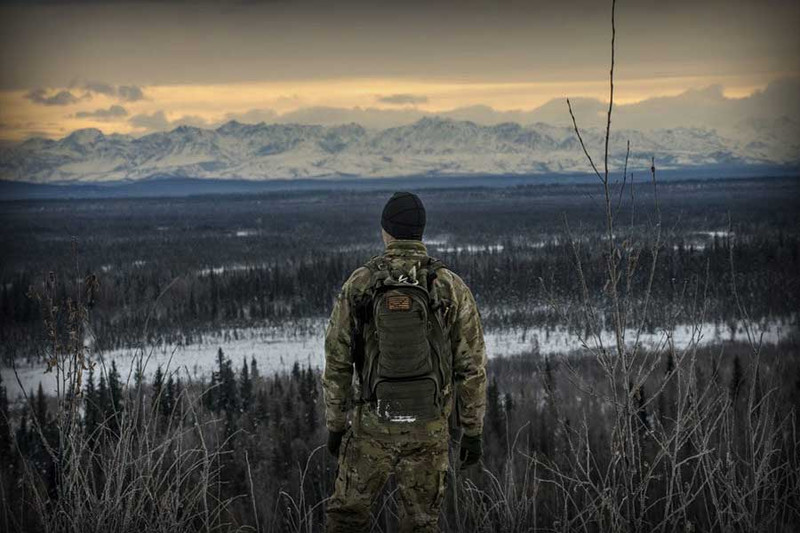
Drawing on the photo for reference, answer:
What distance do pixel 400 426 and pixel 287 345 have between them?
5734 cm

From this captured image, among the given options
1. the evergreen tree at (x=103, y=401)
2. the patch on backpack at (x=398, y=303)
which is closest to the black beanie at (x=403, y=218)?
the patch on backpack at (x=398, y=303)

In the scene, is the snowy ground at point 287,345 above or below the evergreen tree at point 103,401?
below

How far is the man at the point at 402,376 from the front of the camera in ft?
14.3

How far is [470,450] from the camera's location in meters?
4.56

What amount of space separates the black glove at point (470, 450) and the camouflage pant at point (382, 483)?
6.3 inches

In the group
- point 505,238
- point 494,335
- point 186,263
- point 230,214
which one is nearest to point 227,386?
point 494,335

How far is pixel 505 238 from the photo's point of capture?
127125 mm

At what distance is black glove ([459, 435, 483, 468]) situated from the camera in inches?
179

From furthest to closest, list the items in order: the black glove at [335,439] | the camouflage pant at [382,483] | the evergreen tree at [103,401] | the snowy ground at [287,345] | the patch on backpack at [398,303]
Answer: the snowy ground at [287,345] → the evergreen tree at [103,401] → the black glove at [335,439] → the camouflage pant at [382,483] → the patch on backpack at [398,303]

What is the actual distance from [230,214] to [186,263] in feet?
296

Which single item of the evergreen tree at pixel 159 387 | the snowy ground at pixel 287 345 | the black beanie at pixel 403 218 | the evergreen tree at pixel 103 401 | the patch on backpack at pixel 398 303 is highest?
the black beanie at pixel 403 218

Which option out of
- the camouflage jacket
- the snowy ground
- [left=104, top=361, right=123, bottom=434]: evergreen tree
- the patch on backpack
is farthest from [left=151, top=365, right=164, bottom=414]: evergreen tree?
the snowy ground

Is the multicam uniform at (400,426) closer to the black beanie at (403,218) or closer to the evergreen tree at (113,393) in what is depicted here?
the black beanie at (403,218)

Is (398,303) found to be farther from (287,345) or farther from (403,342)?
(287,345)
